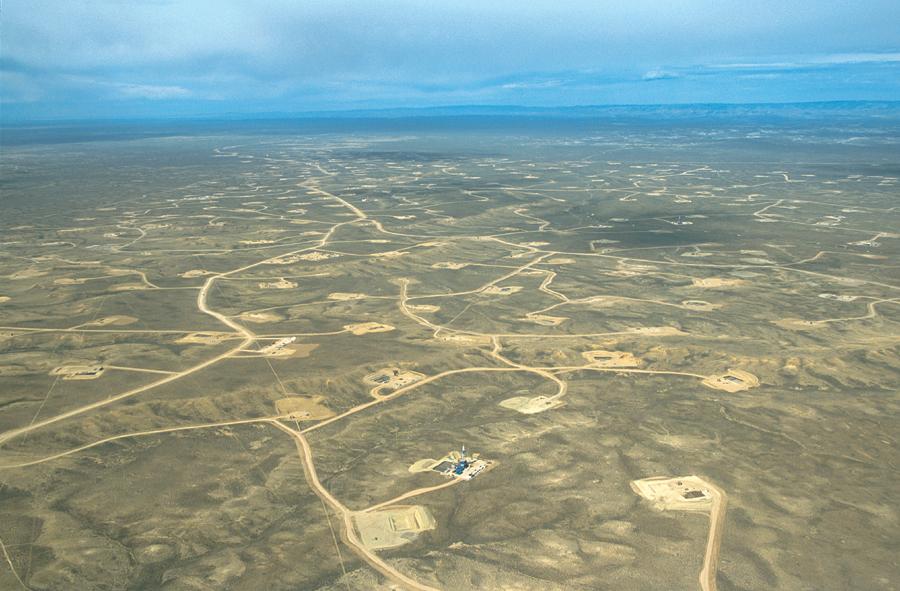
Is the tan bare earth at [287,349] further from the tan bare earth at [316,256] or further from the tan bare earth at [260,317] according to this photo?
the tan bare earth at [316,256]

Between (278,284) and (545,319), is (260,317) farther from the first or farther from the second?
(545,319)

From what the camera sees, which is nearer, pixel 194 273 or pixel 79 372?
pixel 79 372

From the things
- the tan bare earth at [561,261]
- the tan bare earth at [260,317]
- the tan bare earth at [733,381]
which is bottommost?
the tan bare earth at [561,261]

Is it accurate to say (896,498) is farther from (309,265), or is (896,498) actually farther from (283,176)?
(283,176)

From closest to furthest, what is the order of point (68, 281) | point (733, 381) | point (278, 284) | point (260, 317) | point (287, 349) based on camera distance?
point (733, 381), point (287, 349), point (260, 317), point (278, 284), point (68, 281)

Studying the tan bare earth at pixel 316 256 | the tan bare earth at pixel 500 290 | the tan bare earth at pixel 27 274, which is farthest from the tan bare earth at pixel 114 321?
the tan bare earth at pixel 500 290

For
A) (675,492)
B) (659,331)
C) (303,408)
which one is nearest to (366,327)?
(303,408)
